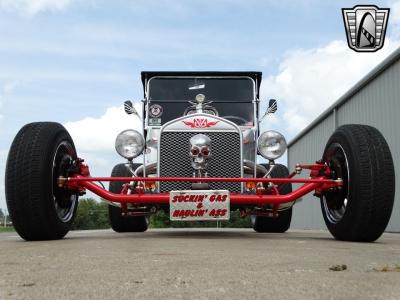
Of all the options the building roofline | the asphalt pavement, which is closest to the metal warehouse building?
the building roofline

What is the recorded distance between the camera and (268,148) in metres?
5.96

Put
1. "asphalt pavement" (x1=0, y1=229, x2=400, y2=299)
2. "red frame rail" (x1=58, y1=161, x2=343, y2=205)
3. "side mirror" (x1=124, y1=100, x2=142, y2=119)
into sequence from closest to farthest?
"asphalt pavement" (x1=0, y1=229, x2=400, y2=299), "red frame rail" (x1=58, y1=161, x2=343, y2=205), "side mirror" (x1=124, y1=100, x2=142, y2=119)

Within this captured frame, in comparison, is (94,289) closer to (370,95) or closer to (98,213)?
(370,95)

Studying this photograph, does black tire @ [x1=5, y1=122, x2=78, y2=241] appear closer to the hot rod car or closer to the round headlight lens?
the hot rod car

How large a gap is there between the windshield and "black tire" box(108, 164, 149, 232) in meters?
A: 0.78

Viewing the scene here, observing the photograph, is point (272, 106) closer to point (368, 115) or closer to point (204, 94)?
point (204, 94)

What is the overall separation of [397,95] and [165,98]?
611 centimetres

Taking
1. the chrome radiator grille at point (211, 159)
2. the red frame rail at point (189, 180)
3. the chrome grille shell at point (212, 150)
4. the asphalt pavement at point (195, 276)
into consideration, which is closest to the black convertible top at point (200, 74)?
the chrome grille shell at point (212, 150)

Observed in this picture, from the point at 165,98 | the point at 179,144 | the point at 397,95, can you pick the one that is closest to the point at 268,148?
the point at 179,144

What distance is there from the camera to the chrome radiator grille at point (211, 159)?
6.10m

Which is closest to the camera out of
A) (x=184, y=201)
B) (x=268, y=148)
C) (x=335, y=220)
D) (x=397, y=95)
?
(x=184, y=201)

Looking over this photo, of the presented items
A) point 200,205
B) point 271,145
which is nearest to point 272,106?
point 271,145

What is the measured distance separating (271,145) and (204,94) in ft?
6.33

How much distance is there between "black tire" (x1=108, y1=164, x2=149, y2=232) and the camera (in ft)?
23.7
